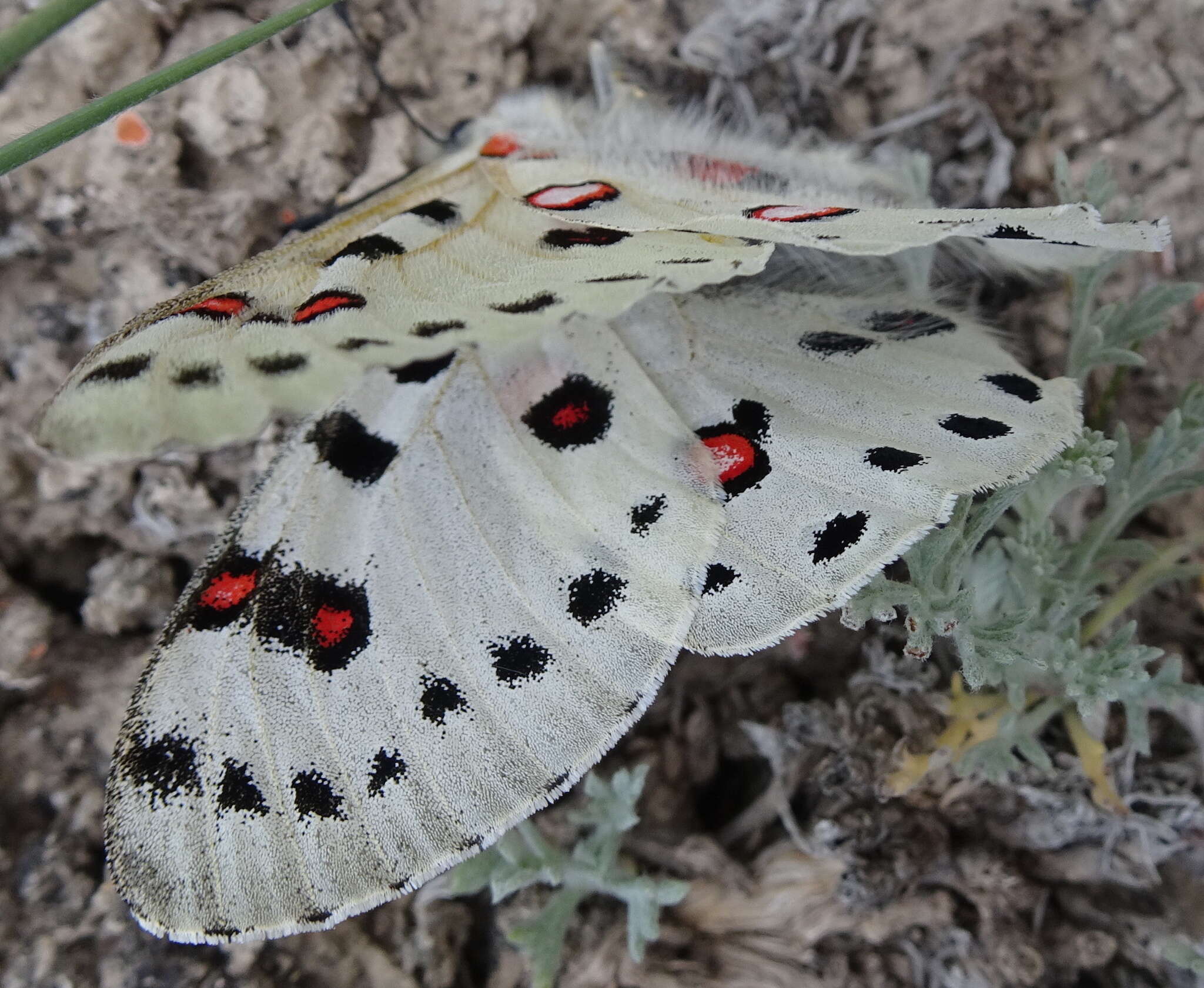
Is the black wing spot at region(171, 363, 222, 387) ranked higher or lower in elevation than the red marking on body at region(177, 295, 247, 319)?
lower

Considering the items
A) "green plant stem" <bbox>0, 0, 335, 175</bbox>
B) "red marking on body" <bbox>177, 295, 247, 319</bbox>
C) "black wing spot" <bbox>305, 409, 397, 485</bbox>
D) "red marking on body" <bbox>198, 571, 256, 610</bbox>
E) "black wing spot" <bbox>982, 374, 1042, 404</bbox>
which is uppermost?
"green plant stem" <bbox>0, 0, 335, 175</bbox>

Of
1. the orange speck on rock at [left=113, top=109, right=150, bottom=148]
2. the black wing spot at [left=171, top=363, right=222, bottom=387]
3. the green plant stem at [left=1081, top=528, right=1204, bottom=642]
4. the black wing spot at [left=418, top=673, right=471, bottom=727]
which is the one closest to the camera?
the black wing spot at [left=171, top=363, right=222, bottom=387]

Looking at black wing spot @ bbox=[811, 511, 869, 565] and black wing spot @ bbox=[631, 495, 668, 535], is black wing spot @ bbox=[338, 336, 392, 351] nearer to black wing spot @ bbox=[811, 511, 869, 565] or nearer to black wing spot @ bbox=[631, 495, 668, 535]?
black wing spot @ bbox=[631, 495, 668, 535]

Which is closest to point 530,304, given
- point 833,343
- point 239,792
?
point 833,343

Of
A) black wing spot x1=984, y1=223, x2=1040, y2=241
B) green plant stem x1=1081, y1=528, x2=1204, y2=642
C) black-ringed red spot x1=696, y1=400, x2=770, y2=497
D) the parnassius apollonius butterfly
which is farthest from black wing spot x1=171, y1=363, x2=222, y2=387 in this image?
green plant stem x1=1081, y1=528, x2=1204, y2=642

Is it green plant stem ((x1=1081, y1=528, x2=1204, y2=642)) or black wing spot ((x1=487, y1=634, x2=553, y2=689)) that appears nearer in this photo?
black wing spot ((x1=487, y1=634, x2=553, y2=689))

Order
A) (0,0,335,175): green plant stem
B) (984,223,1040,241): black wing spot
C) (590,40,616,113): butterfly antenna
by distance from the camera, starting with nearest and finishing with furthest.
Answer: (0,0,335,175): green plant stem, (984,223,1040,241): black wing spot, (590,40,616,113): butterfly antenna

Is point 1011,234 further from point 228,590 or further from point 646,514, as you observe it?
point 228,590

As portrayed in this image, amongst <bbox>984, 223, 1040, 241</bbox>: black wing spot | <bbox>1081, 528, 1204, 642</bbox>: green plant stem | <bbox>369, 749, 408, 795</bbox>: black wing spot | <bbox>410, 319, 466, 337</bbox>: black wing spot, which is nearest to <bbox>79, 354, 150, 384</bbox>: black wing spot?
<bbox>410, 319, 466, 337</bbox>: black wing spot

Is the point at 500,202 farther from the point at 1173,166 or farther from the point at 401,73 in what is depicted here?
the point at 1173,166
